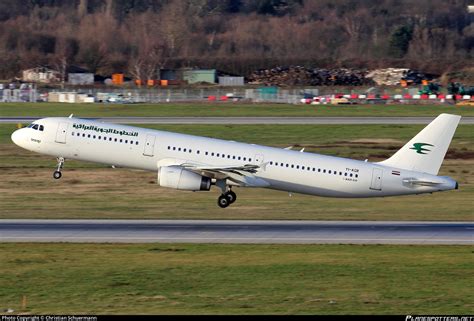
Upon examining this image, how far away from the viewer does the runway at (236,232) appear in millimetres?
46906

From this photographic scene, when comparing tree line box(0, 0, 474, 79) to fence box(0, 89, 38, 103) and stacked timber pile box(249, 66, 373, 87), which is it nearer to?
stacked timber pile box(249, 66, 373, 87)

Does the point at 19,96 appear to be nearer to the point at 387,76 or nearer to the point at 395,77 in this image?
the point at 387,76

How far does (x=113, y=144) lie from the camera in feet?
188

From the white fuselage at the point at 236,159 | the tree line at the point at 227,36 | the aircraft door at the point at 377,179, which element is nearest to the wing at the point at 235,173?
the white fuselage at the point at 236,159

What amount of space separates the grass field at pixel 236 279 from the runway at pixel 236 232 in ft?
6.43

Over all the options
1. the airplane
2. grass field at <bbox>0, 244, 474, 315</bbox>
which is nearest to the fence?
the airplane

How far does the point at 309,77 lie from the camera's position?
156 m

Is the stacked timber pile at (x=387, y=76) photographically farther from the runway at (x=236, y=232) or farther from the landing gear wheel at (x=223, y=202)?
the runway at (x=236, y=232)

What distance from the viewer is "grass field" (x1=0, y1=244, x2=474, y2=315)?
3381 centimetres

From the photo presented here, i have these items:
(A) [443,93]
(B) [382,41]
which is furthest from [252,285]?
(B) [382,41]

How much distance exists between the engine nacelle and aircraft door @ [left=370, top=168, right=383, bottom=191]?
9657 millimetres

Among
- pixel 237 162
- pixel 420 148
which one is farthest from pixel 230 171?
pixel 420 148

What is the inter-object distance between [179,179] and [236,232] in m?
7.25

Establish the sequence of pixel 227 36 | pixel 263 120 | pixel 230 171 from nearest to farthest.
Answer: pixel 230 171, pixel 263 120, pixel 227 36
